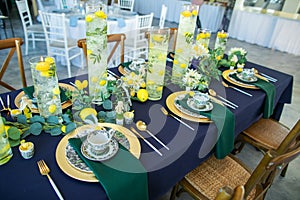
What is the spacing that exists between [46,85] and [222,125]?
0.80 metres

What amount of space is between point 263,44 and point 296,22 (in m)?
0.82

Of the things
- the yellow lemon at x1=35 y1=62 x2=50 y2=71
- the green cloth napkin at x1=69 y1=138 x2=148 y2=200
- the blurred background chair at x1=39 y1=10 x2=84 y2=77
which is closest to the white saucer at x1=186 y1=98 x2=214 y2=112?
the green cloth napkin at x1=69 y1=138 x2=148 y2=200

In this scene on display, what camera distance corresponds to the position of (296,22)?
4.90 metres

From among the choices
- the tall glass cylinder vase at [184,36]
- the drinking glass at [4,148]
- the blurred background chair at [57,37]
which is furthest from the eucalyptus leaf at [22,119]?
the blurred background chair at [57,37]

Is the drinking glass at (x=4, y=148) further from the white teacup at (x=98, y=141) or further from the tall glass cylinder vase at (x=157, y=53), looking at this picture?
the tall glass cylinder vase at (x=157, y=53)

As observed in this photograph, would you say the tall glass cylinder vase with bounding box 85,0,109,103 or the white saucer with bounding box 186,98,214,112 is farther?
the white saucer with bounding box 186,98,214,112

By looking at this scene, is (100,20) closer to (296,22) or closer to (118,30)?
(118,30)

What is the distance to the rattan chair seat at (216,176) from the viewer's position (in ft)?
3.82

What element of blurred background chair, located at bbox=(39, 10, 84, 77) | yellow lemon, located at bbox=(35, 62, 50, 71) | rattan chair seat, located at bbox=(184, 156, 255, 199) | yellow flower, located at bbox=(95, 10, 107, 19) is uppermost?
yellow flower, located at bbox=(95, 10, 107, 19)

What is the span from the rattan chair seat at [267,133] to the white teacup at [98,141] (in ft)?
3.65

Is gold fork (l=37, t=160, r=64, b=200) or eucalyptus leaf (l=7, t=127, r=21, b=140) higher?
eucalyptus leaf (l=7, t=127, r=21, b=140)

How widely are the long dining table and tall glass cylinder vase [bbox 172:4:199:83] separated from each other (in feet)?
0.47

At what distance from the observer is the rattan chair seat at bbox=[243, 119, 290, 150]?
1526mm

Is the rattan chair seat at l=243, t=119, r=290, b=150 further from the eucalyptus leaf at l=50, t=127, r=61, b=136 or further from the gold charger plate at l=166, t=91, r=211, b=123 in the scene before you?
the eucalyptus leaf at l=50, t=127, r=61, b=136
